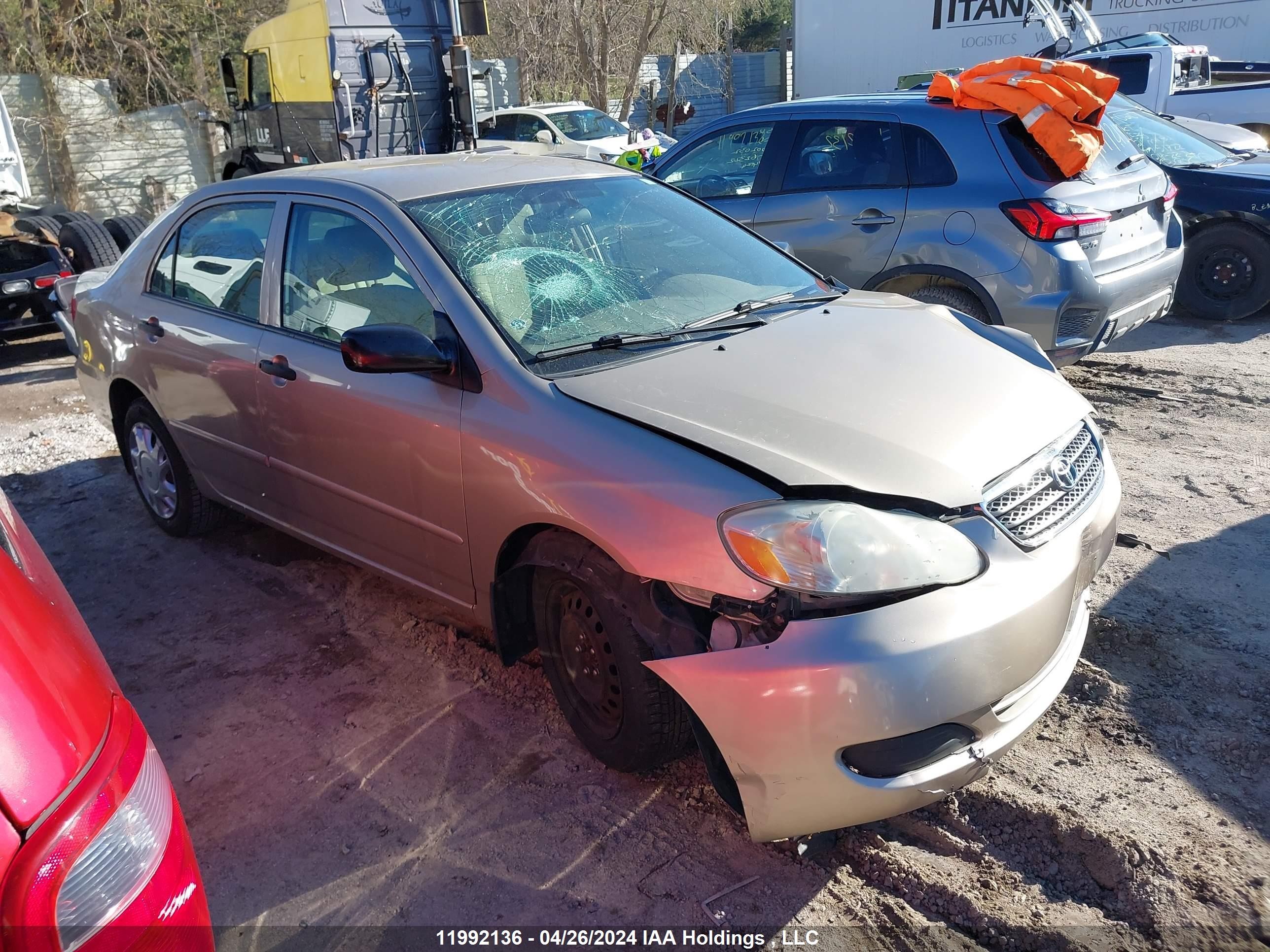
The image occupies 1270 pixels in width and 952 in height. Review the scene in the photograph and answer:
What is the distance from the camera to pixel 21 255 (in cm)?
862

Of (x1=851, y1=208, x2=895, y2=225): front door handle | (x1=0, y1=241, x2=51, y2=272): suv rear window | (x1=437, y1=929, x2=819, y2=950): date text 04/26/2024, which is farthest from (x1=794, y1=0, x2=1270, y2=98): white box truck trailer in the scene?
(x1=437, y1=929, x2=819, y2=950): date text 04/26/2024

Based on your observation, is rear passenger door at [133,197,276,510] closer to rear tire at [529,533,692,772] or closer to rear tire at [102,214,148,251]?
rear tire at [529,533,692,772]

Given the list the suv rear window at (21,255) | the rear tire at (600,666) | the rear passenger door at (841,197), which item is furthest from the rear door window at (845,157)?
the suv rear window at (21,255)

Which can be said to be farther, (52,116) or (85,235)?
(52,116)

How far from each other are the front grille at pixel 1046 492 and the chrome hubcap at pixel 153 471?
373 cm

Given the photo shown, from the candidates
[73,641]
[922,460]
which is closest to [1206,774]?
[922,460]

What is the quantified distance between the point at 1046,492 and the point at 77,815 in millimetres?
2291

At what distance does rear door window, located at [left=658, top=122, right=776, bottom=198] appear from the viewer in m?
6.48

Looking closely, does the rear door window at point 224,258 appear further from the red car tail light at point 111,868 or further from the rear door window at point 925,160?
the rear door window at point 925,160

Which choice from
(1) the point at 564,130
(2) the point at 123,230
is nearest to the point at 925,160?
(2) the point at 123,230

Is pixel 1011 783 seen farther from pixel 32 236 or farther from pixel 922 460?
→ pixel 32 236

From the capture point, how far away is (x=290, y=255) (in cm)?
371

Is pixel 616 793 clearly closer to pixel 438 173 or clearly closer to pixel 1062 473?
pixel 1062 473

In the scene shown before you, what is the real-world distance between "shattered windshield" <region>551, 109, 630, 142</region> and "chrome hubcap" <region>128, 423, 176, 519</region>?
12.7 meters
